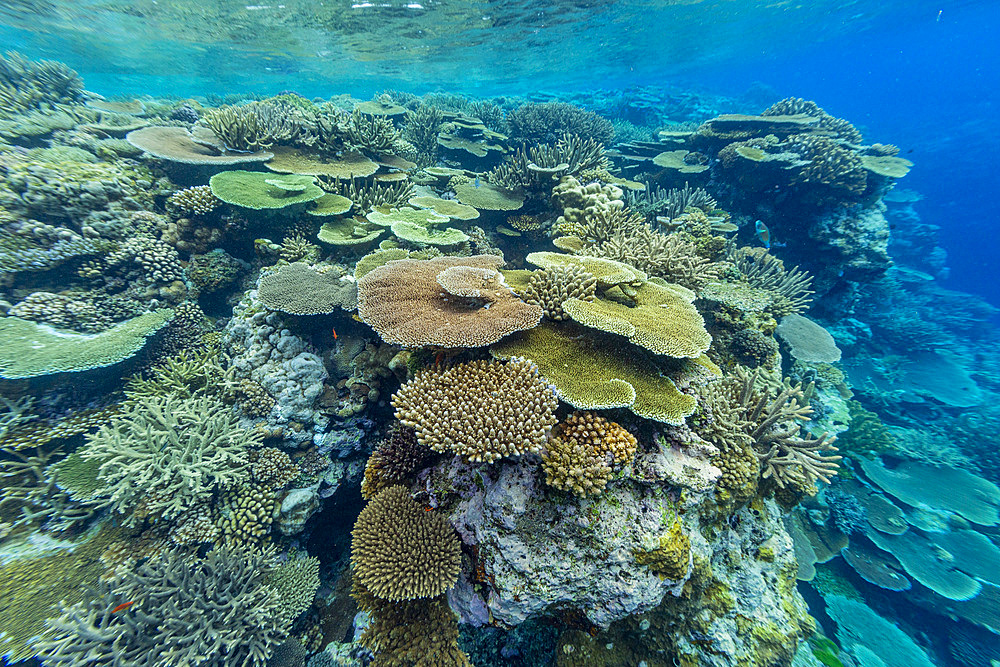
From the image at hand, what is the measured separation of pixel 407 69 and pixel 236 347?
47.9m

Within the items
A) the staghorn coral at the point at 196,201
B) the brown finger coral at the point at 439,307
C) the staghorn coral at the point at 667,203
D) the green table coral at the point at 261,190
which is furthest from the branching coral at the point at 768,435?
the staghorn coral at the point at 196,201

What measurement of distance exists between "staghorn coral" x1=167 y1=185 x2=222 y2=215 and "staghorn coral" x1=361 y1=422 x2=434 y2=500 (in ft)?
18.2

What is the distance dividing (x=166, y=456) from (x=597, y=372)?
5158 millimetres

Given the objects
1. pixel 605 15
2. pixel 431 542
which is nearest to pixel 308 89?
pixel 605 15

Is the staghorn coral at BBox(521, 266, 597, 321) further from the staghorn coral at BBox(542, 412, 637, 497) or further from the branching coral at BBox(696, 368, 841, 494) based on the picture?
the branching coral at BBox(696, 368, 841, 494)

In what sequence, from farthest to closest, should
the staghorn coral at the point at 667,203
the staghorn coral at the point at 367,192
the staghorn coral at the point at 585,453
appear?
1. the staghorn coral at the point at 667,203
2. the staghorn coral at the point at 367,192
3. the staghorn coral at the point at 585,453

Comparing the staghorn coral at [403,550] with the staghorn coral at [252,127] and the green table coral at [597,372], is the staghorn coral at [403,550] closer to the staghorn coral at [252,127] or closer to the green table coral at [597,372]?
the green table coral at [597,372]

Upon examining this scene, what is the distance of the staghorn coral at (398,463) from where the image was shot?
11.9 ft

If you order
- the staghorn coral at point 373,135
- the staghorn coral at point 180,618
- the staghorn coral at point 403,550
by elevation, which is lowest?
the staghorn coral at point 180,618

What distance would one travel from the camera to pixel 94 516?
4180 millimetres

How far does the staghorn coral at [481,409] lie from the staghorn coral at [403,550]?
2.48ft

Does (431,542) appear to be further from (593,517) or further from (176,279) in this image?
(176,279)

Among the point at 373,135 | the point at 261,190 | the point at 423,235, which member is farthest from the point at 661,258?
the point at 373,135

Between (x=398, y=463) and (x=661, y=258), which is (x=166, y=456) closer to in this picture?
(x=398, y=463)
